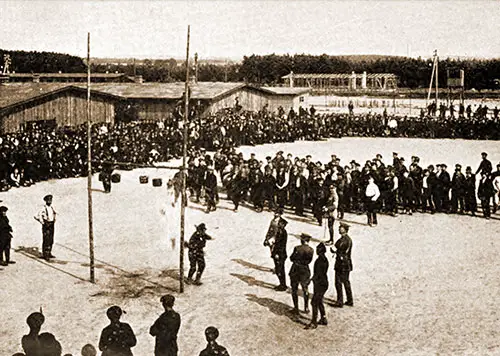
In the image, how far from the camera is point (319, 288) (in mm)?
10523

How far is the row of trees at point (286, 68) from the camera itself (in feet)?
243

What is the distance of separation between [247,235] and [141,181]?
712 centimetres

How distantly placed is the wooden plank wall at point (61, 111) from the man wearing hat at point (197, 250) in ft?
70.0

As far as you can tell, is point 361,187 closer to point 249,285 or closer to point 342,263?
point 249,285

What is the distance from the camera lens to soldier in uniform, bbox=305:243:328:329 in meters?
10.5

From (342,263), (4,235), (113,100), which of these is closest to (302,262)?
(342,263)

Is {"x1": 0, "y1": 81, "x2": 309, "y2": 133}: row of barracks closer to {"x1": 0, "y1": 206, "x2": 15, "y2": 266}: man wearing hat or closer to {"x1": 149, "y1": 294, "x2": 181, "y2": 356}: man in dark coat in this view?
{"x1": 0, "y1": 206, "x2": 15, "y2": 266}: man wearing hat

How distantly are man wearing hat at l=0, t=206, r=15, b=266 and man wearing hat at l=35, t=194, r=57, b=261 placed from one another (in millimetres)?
→ 691

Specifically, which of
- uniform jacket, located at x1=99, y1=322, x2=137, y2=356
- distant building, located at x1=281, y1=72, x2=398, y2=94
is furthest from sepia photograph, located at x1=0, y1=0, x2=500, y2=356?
distant building, located at x1=281, y1=72, x2=398, y2=94

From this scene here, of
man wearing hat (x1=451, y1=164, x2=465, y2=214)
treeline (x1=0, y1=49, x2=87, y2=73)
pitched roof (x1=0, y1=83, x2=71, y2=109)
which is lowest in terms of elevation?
man wearing hat (x1=451, y1=164, x2=465, y2=214)

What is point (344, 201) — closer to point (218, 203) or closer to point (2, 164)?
point (218, 203)

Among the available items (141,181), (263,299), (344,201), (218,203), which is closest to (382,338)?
(263,299)

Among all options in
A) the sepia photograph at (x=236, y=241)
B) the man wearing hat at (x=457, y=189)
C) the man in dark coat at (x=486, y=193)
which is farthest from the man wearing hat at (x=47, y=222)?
the man in dark coat at (x=486, y=193)

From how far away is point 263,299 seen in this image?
39.1 feet
